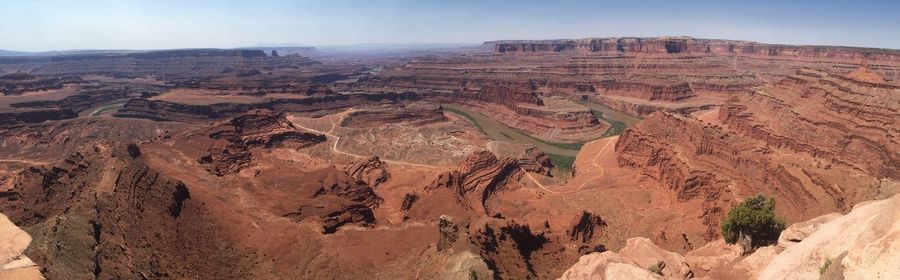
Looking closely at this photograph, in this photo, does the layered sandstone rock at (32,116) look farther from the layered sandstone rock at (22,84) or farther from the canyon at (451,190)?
the layered sandstone rock at (22,84)

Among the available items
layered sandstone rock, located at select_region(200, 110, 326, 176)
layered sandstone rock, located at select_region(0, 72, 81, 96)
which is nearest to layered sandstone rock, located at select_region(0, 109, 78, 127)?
layered sandstone rock, located at select_region(0, 72, 81, 96)

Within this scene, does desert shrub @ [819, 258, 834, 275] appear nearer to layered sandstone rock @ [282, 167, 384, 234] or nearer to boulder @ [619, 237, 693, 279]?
boulder @ [619, 237, 693, 279]

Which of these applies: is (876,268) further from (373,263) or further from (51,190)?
(51,190)

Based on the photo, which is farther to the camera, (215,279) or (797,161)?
(797,161)

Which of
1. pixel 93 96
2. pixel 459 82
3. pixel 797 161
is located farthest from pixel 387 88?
pixel 797 161

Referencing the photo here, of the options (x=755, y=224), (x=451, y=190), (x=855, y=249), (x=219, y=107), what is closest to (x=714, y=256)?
(x=755, y=224)

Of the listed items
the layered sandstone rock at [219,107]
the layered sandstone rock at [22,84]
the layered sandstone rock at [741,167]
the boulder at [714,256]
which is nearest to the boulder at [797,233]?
the boulder at [714,256]
